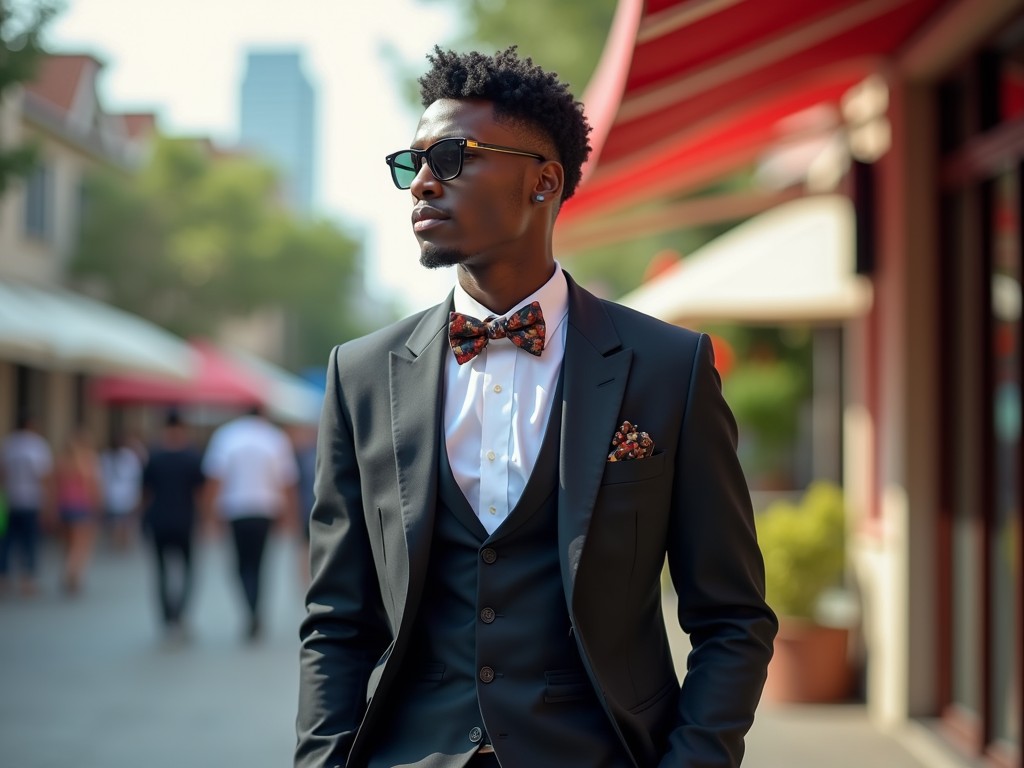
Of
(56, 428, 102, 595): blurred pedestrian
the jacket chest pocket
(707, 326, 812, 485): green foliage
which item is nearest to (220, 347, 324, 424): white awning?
(707, 326, 812, 485): green foliage

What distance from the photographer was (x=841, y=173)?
885 centimetres

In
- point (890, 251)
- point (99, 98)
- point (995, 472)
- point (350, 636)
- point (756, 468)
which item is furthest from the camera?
point (99, 98)

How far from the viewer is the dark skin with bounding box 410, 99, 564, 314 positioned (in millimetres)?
2348

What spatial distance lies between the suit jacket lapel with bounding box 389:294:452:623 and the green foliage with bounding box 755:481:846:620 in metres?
5.60

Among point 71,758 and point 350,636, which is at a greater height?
point 350,636

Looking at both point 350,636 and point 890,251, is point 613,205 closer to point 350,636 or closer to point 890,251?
point 890,251

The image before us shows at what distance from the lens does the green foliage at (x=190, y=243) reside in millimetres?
26969

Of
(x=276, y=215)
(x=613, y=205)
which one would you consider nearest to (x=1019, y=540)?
(x=613, y=205)

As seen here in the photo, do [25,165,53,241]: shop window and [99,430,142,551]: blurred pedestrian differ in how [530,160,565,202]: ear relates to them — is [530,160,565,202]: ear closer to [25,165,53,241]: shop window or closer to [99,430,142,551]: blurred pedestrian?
[99,430,142,551]: blurred pedestrian

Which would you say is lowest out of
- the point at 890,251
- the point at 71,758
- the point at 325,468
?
the point at 71,758

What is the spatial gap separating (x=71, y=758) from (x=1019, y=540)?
4.85 meters

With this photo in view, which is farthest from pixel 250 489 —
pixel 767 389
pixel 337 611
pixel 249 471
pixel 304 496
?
pixel 767 389

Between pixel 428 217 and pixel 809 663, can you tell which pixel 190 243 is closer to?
pixel 809 663

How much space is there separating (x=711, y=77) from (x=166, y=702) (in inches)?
201
